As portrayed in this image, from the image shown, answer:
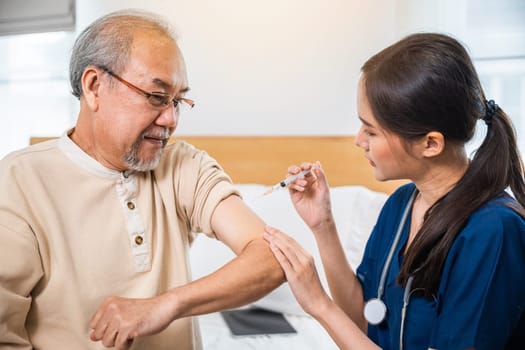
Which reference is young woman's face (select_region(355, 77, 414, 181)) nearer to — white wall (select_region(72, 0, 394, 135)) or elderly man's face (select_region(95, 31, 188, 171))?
elderly man's face (select_region(95, 31, 188, 171))

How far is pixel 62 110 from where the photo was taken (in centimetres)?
292

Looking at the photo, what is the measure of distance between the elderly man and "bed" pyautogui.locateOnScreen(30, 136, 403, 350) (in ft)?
1.92

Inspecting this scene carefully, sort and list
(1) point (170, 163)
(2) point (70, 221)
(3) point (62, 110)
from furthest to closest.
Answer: (3) point (62, 110) < (1) point (170, 163) < (2) point (70, 221)

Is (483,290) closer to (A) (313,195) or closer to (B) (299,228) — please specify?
(A) (313,195)

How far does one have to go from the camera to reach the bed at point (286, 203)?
1.75 m

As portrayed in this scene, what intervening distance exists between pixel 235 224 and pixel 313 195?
369 millimetres

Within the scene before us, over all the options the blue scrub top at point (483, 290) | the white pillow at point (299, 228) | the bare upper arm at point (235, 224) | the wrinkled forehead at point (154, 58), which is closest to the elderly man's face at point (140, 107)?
the wrinkled forehead at point (154, 58)

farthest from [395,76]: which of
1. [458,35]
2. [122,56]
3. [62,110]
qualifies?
[62,110]

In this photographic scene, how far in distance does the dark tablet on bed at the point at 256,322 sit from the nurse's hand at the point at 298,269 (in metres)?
0.66

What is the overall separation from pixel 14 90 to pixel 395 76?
8.53ft

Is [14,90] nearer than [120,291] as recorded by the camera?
No

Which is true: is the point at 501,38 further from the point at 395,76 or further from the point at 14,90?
the point at 14,90

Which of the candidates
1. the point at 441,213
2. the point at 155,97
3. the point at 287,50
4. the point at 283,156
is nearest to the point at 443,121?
the point at 441,213

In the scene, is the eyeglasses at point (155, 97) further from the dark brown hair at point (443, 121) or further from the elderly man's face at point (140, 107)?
the dark brown hair at point (443, 121)
